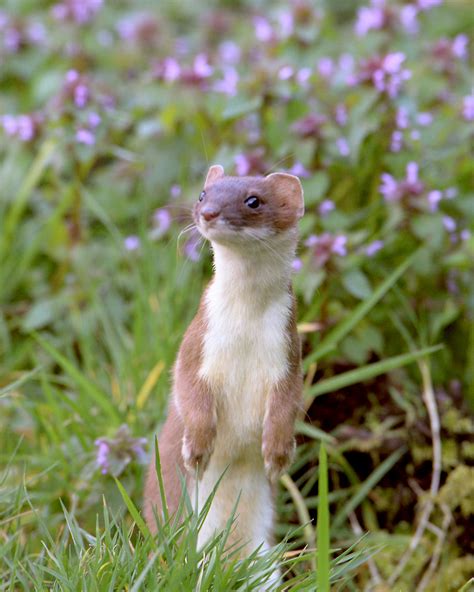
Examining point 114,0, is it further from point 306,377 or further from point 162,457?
point 162,457

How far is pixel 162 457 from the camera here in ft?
11.6

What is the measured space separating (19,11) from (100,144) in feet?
9.15

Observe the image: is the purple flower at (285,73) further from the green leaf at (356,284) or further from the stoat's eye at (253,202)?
the stoat's eye at (253,202)

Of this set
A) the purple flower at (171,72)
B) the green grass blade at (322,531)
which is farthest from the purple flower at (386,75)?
the green grass blade at (322,531)

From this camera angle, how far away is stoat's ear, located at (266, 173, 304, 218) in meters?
3.20

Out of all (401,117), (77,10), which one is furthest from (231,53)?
(401,117)

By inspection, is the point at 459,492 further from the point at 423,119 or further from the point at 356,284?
the point at 423,119

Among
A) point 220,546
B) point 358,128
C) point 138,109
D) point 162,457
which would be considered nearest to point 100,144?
point 138,109

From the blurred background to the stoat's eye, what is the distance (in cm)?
109

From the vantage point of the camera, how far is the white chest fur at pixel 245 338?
3.15 m

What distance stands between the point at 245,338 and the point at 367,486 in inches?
55.5

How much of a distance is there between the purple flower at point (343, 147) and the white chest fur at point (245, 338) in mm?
1717

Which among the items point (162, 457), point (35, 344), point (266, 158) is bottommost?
point (35, 344)

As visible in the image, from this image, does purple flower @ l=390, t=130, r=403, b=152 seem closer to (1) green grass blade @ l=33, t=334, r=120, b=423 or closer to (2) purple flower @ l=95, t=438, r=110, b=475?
(1) green grass blade @ l=33, t=334, r=120, b=423
